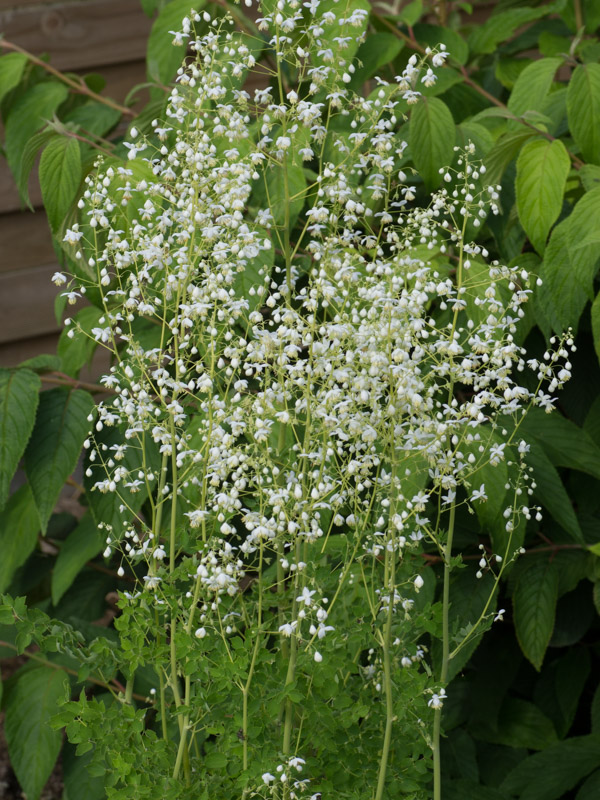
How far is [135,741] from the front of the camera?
3.64ft

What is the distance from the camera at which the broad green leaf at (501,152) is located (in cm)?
142

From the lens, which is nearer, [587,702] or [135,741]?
[135,741]

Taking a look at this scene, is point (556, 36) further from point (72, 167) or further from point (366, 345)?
point (366, 345)

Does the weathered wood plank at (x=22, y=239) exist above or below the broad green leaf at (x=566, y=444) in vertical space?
below

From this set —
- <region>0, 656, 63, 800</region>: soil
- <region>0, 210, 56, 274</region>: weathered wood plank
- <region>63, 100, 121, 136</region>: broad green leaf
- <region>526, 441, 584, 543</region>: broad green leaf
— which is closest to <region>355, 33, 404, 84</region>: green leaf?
<region>63, 100, 121, 136</region>: broad green leaf

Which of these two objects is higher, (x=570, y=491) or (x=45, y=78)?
(x=45, y=78)

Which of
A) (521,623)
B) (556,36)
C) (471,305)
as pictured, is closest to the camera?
(471,305)

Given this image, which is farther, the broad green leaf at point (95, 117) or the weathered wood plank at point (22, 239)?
the weathered wood plank at point (22, 239)

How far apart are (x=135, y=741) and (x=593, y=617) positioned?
36.7 inches

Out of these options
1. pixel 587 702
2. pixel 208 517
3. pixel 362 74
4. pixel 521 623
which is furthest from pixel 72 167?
pixel 587 702

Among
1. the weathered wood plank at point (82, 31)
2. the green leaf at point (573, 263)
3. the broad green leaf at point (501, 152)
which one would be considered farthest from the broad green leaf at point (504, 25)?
the weathered wood plank at point (82, 31)

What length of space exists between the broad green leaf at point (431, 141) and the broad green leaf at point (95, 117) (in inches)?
24.2

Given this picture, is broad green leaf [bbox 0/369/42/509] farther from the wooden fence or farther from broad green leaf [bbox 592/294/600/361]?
the wooden fence

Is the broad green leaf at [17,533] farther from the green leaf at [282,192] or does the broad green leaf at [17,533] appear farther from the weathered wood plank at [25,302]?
the weathered wood plank at [25,302]
